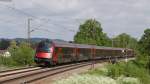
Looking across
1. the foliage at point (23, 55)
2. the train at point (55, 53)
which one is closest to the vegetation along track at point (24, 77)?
the train at point (55, 53)

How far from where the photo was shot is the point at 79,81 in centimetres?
1802

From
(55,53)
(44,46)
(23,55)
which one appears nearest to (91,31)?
(23,55)

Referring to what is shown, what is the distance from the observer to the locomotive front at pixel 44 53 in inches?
1745

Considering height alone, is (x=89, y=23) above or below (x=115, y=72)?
above

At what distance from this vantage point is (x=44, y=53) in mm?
45219

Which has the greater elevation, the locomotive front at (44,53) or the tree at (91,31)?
the tree at (91,31)

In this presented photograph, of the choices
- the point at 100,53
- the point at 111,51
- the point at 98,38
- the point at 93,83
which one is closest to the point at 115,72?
the point at 93,83

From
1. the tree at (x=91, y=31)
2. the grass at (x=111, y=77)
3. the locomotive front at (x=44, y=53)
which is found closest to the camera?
the grass at (x=111, y=77)

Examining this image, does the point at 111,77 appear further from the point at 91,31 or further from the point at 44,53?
the point at 91,31

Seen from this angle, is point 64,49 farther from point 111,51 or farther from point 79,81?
point 111,51

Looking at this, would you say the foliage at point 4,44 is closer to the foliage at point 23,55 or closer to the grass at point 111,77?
the foliage at point 23,55

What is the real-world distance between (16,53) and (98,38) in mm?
97203

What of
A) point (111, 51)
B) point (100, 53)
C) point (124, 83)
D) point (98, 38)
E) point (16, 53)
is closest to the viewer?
point (124, 83)

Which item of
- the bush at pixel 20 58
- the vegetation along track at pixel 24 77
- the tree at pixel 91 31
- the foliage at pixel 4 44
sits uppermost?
the tree at pixel 91 31
